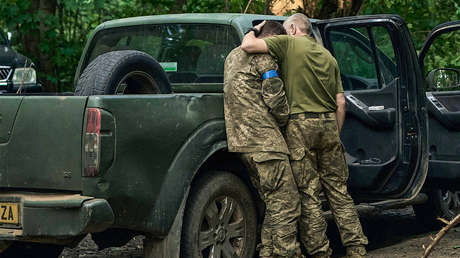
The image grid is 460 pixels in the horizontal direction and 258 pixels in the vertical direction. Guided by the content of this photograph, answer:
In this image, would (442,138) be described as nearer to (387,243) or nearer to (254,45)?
(387,243)

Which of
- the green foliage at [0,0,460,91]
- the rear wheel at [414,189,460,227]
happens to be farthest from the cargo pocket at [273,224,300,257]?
the green foliage at [0,0,460,91]

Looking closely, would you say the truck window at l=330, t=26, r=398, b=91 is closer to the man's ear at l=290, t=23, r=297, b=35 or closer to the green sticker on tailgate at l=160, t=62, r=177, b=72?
the man's ear at l=290, t=23, r=297, b=35

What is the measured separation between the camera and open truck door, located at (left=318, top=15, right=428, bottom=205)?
21.2 ft

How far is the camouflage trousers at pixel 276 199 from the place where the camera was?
5.54m

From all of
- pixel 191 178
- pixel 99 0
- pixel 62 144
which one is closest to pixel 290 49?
pixel 191 178

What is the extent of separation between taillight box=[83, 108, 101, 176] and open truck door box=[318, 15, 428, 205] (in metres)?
2.54

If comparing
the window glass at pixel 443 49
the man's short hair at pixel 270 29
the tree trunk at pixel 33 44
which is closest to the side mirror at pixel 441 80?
the man's short hair at pixel 270 29

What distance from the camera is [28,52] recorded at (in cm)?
1480

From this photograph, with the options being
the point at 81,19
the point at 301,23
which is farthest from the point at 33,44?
the point at 301,23

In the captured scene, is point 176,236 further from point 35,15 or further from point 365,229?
point 35,15

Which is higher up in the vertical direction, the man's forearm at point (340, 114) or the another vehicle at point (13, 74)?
the man's forearm at point (340, 114)

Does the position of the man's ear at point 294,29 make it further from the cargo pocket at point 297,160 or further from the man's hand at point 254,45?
the cargo pocket at point 297,160

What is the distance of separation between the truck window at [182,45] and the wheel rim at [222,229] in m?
1.13

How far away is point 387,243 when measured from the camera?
24.1ft
